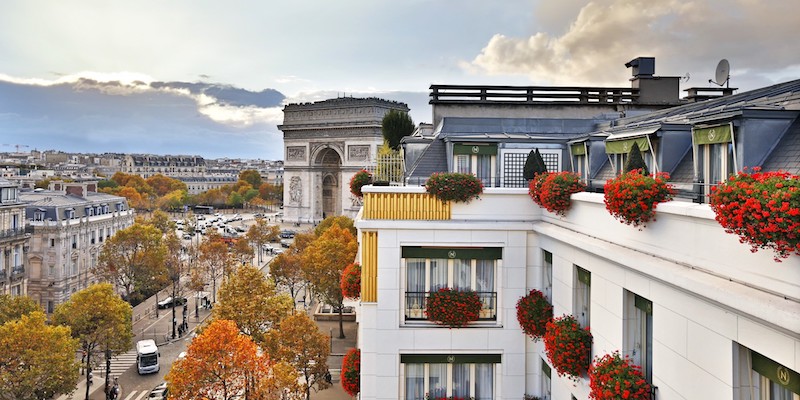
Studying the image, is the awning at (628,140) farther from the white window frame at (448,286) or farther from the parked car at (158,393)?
the parked car at (158,393)

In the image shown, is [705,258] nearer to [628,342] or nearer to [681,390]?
[681,390]

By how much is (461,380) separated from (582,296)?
258 centimetres

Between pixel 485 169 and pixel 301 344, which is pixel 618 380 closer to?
pixel 485 169

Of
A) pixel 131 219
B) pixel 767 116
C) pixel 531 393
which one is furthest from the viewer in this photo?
pixel 131 219

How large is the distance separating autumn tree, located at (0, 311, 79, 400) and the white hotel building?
488 inches

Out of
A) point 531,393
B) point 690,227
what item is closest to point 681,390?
point 690,227

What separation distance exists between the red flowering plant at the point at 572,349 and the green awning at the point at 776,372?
2809mm

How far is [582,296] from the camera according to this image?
7.63 meters

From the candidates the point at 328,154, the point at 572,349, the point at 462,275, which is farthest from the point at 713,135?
the point at 328,154

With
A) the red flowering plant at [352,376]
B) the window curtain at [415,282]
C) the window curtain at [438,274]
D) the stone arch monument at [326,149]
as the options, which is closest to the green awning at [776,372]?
the window curtain at [438,274]

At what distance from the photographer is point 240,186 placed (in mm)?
123750

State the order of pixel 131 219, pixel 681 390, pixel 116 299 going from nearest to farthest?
pixel 681 390
pixel 116 299
pixel 131 219

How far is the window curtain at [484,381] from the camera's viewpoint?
9.22 m

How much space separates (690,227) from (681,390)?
142 cm
